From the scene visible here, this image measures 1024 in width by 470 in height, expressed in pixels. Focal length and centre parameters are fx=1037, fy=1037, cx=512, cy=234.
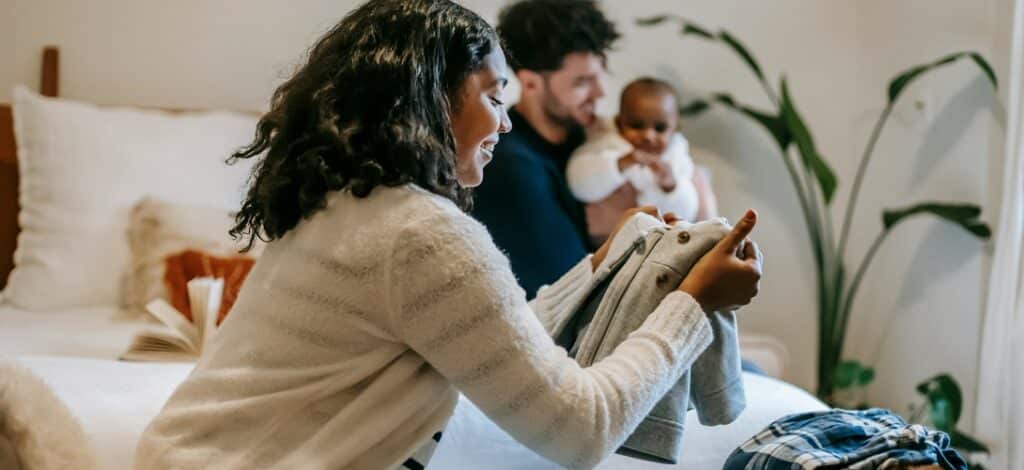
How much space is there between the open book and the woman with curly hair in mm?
572

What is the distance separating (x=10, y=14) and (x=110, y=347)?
3.36 feet

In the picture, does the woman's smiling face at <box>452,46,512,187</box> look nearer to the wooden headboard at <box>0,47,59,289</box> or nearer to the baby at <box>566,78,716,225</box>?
the baby at <box>566,78,716,225</box>

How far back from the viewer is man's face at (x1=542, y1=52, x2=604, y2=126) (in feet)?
6.83

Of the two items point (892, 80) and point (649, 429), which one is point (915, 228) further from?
point (649, 429)

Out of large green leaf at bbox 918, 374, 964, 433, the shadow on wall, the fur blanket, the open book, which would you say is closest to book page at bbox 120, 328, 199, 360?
the open book

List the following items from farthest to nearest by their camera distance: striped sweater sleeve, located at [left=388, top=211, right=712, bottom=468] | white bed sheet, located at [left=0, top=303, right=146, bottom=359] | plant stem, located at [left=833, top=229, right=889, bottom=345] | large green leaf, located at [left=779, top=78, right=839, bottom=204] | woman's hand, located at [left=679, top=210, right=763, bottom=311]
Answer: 1. plant stem, located at [left=833, top=229, right=889, bottom=345]
2. large green leaf, located at [left=779, top=78, right=839, bottom=204]
3. white bed sheet, located at [left=0, top=303, right=146, bottom=359]
4. woman's hand, located at [left=679, top=210, right=763, bottom=311]
5. striped sweater sleeve, located at [left=388, top=211, right=712, bottom=468]

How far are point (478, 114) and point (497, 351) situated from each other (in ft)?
0.81

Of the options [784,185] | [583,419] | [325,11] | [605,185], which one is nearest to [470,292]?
[583,419]

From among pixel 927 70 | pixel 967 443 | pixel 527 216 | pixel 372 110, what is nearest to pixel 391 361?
pixel 372 110

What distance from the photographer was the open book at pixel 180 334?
151cm

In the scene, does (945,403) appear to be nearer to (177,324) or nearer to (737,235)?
(737,235)

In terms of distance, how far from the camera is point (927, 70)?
2291 mm

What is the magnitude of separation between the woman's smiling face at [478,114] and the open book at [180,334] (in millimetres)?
669

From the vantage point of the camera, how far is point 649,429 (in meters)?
1.02
